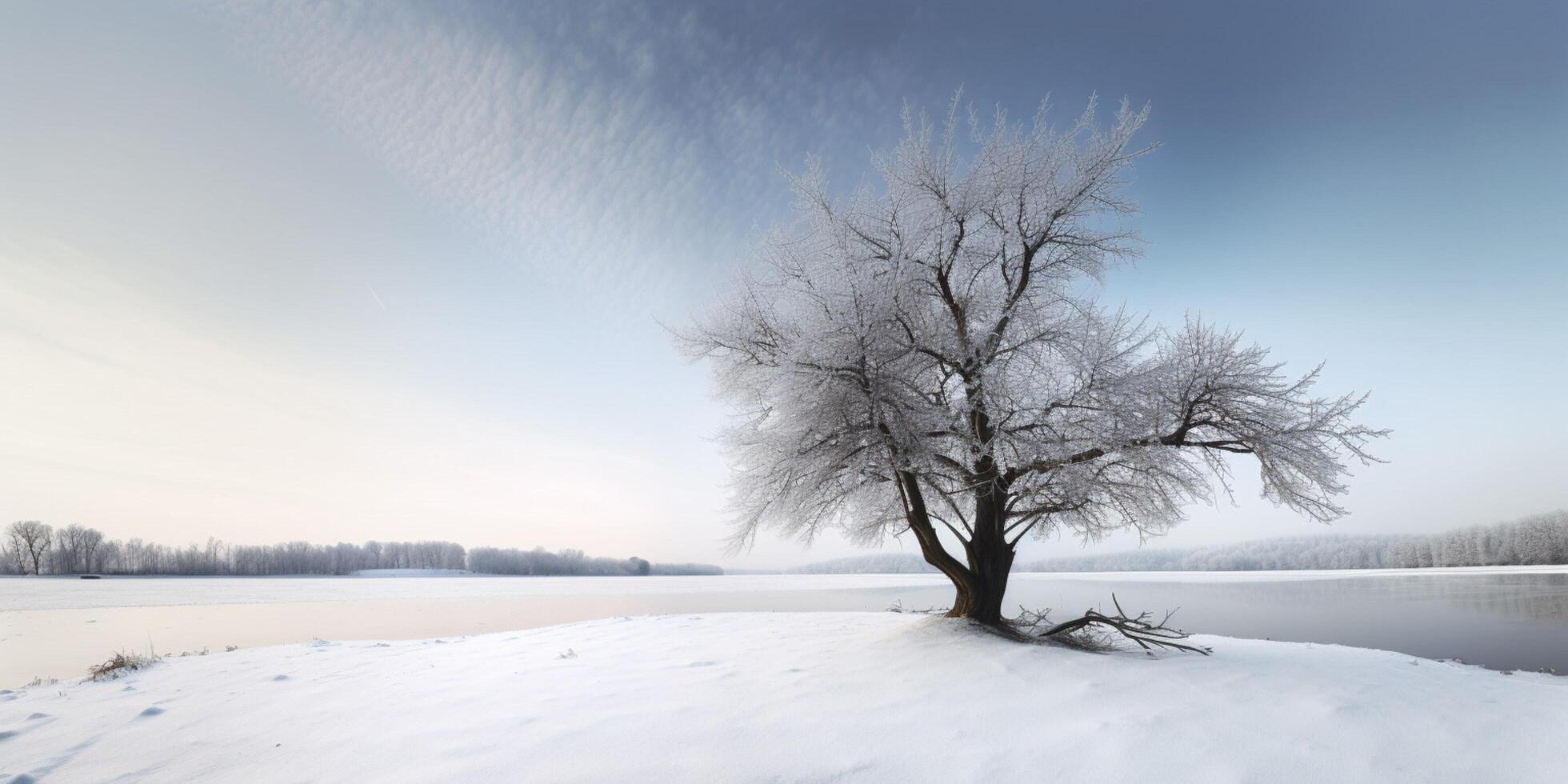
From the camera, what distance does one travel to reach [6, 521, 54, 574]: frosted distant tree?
80000 millimetres

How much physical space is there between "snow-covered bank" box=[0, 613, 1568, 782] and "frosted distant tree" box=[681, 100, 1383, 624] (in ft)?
7.80

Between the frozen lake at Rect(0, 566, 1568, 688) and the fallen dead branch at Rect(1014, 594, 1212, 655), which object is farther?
the frozen lake at Rect(0, 566, 1568, 688)

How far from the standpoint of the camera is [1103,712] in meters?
4.67

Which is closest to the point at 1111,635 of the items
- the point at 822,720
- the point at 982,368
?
the point at 982,368

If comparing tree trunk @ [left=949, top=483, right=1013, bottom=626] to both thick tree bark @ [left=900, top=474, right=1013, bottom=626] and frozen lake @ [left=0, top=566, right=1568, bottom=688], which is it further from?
frozen lake @ [left=0, top=566, right=1568, bottom=688]

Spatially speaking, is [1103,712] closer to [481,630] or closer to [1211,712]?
[1211,712]

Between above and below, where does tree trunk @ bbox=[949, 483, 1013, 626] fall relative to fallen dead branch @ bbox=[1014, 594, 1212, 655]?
above

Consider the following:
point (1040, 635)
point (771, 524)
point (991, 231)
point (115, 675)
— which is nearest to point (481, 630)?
point (115, 675)

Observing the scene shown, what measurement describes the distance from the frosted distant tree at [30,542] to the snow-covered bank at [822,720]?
4529 inches

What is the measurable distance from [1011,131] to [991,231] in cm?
149

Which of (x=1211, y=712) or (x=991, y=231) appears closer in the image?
(x=1211, y=712)

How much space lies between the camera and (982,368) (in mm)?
8672

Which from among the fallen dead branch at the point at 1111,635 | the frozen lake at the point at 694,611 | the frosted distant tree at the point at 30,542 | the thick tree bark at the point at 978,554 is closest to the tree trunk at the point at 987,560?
the thick tree bark at the point at 978,554

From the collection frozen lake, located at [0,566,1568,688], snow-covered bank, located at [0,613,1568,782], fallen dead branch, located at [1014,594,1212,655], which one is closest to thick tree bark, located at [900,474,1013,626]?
fallen dead branch, located at [1014,594,1212,655]
